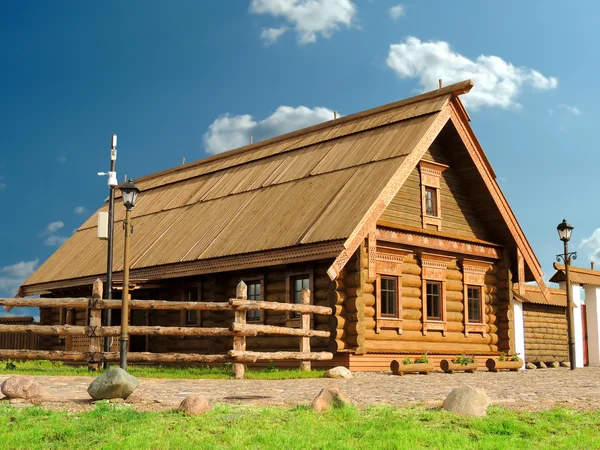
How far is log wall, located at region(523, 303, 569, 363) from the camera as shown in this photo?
29.8 meters

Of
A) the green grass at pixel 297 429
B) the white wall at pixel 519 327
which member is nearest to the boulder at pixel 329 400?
the green grass at pixel 297 429

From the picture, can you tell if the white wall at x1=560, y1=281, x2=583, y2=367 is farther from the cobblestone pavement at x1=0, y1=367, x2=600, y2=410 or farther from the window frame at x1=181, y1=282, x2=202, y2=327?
the window frame at x1=181, y1=282, x2=202, y2=327

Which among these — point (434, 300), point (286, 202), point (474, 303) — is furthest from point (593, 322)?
point (286, 202)

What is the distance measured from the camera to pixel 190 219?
88.6ft

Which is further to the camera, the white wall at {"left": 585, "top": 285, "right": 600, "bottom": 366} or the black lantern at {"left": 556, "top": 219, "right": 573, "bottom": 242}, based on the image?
the white wall at {"left": 585, "top": 285, "right": 600, "bottom": 366}

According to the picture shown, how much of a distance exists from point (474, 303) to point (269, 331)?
942 cm

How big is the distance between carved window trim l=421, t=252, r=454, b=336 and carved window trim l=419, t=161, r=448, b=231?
99 centimetres

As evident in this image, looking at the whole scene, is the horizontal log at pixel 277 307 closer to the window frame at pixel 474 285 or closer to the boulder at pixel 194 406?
the window frame at pixel 474 285

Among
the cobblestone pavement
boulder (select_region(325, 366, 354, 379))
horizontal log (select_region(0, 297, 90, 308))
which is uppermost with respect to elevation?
horizontal log (select_region(0, 297, 90, 308))

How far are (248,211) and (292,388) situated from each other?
11.1 m

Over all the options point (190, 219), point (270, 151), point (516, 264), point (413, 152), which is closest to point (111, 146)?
point (190, 219)

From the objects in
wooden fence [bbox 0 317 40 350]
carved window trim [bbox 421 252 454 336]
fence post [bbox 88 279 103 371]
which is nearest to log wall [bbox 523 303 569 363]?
carved window trim [bbox 421 252 454 336]

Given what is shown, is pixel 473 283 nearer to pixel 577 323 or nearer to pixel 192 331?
pixel 577 323

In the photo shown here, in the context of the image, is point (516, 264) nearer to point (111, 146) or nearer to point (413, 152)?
point (413, 152)
